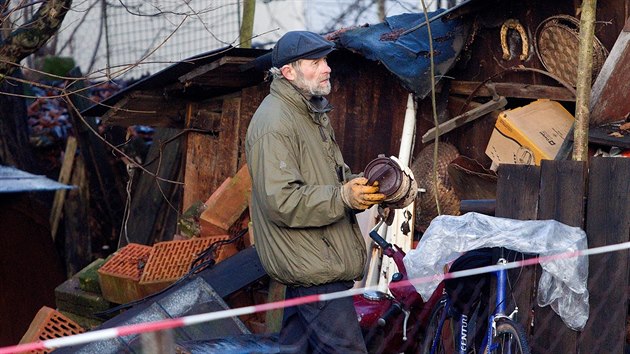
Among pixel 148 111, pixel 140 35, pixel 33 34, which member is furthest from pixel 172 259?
pixel 140 35

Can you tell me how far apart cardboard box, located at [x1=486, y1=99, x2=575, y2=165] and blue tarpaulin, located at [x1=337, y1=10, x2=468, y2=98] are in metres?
0.72

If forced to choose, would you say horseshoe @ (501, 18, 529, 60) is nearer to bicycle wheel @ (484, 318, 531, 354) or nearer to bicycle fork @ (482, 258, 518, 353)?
bicycle fork @ (482, 258, 518, 353)

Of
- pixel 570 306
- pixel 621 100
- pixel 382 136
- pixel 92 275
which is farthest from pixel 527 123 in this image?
pixel 92 275

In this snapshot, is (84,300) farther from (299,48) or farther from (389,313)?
(299,48)

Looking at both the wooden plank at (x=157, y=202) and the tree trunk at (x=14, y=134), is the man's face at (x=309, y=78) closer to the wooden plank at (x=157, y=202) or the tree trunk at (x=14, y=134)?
the wooden plank at (x=157, y=202)

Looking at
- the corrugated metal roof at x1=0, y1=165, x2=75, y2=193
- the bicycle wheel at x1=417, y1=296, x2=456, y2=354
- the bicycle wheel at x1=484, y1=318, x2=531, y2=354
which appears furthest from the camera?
the corrugated metal roof at x1=0, y1=165, x2=75, y2=193

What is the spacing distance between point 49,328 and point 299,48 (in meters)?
4.00

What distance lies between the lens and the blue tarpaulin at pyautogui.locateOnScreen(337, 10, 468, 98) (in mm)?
7621

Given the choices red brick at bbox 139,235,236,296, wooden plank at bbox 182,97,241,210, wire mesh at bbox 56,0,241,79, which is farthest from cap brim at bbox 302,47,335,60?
wire mesh at bbox 56,0,241,79

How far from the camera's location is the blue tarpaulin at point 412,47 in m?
7.62

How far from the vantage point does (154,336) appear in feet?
9.08

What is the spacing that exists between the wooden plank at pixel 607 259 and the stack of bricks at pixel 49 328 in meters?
4.26

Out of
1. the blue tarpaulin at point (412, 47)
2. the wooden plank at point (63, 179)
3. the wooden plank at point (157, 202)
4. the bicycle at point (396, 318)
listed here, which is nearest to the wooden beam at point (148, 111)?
the wooden plank at point (157, 202)

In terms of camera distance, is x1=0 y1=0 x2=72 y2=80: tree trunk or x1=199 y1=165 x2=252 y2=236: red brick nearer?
x1=0 y1=0 x2=72 y2=80: tree trunk
